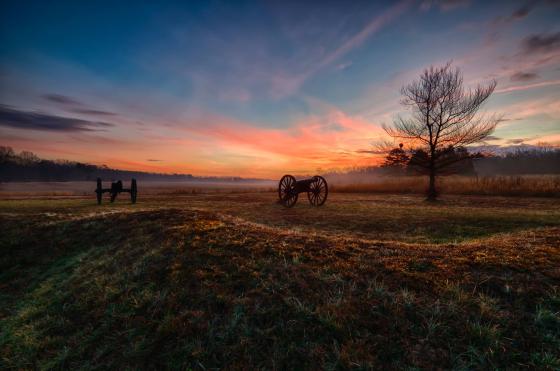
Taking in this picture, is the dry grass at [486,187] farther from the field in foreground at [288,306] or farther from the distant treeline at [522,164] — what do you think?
the distant treeline at [522,164]

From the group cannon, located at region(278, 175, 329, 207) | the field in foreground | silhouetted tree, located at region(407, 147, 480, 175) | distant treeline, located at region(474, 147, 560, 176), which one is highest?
distant treeline, located at region(474, 147, 560, 176)

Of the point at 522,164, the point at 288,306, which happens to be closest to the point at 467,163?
the point at 288,306

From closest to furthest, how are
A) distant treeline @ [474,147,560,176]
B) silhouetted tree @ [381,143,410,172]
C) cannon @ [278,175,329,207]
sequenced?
cannon @ [278,175,329,207] < silhouetted tree @ [381,143,410,172] < distant treeline @ [474,147,560,176]

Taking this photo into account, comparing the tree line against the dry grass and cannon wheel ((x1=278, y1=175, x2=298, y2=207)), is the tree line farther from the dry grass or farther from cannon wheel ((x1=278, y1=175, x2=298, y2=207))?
cannon wheel ((x1=278, y1=175, x2=298, y2=207))

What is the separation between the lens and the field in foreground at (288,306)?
2.60 metres

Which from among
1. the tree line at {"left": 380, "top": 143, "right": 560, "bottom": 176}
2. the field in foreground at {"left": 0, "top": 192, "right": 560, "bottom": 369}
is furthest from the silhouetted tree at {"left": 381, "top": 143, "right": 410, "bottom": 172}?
the field in foreground at {"left": 0, "top": 192, "right": 560, "bottom": 369}

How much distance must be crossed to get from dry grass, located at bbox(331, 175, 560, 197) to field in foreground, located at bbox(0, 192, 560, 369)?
1830 centimetres

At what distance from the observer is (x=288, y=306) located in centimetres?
325

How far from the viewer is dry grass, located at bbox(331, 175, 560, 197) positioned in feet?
63.5

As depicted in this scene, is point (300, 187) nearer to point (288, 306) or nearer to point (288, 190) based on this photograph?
point (288, 190)

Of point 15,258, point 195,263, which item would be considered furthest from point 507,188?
point 15,258

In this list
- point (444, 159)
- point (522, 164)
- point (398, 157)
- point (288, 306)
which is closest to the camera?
point (288, 306)

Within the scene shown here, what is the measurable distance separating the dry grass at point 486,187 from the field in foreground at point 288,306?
720 inches

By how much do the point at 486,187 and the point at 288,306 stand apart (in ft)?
85.6
